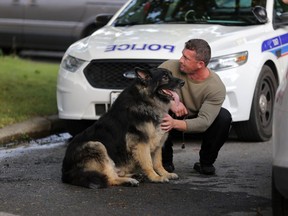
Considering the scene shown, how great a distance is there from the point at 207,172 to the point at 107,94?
1699 millimetres

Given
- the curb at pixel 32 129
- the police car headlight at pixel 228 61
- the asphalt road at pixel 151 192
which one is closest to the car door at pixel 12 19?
the curb at pixel 32 129

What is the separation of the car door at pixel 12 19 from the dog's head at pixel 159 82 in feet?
30.8

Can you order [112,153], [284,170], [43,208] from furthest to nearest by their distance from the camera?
[112,153] → [43,208] → [284,170]

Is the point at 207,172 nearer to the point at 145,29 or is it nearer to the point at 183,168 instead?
the point at 183,168

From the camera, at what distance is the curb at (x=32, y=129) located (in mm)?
8279

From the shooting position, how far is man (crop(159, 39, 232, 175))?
6.21 m

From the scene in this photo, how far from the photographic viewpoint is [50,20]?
14.9 m

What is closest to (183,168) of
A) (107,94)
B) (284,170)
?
(107,94)

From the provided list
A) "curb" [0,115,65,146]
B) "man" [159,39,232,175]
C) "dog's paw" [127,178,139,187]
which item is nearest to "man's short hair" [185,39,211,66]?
"man" [159,39,232,175]

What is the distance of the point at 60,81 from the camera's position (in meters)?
8.18

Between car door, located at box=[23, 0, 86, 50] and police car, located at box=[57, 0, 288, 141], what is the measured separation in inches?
240

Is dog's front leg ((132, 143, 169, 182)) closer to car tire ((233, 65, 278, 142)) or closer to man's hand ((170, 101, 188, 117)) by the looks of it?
man's hand ((170, 101, 188, 117))

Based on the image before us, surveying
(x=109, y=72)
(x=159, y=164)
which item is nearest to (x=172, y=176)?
(x=159, y=164)

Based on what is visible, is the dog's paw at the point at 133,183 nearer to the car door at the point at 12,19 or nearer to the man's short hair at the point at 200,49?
the man's short hair at the point at 200,49
